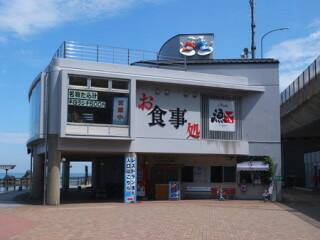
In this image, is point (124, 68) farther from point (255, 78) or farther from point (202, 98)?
point (255, 78)

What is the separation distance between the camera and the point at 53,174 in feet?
92.3

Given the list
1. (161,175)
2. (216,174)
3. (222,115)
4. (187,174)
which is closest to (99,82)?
(222,115)

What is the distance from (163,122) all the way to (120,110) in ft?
10.5

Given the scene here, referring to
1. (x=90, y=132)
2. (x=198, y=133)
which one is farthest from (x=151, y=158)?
(x=90, y=132)

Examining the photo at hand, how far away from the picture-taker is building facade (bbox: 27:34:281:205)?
2850 centimetres

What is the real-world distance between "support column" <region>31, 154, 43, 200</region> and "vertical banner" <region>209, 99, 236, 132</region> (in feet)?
37.1

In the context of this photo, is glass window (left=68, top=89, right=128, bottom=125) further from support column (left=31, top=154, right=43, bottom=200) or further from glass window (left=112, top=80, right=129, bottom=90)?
support column (left=31, top=154, right=43, bottom=200)

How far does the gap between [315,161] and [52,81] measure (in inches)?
1144

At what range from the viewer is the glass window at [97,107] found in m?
28.3

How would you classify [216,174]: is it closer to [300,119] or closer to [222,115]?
[222,115]

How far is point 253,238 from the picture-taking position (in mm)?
15344

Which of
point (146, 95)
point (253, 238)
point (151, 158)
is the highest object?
point (146, 95)

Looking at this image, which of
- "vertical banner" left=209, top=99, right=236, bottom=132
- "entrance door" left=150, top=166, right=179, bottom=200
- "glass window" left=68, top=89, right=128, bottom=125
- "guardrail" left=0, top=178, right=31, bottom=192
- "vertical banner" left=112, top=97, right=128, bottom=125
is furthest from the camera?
"guardrail" left=0, top=178, right=31, bottom=192

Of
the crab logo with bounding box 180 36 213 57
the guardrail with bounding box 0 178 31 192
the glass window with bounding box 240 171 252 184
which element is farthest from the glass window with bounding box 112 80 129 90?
the guardrail with bounding box 0 178 31 192
